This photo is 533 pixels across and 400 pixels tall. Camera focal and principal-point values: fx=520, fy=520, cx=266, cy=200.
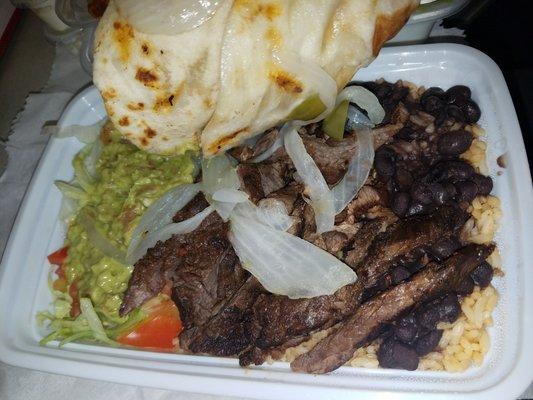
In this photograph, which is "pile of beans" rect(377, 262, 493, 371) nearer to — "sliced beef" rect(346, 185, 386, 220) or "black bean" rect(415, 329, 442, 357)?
"black bean" rect(415, 329, 442, 357)

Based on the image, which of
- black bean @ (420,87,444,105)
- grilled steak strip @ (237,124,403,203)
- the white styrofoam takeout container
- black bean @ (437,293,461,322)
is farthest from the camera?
black bean @ (420,87,444,105)

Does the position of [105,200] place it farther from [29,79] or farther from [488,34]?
[488,34]

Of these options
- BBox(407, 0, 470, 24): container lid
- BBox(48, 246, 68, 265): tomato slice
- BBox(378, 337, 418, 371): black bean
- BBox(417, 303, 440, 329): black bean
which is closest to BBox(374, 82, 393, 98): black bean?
BBox(407, 0, 470, 24): container lid

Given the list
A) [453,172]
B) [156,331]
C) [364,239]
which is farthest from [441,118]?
[156,331]

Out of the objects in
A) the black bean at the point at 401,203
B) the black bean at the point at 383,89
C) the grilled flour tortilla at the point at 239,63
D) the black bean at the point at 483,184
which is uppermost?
the grilled flour tortilla at the point at 239,63

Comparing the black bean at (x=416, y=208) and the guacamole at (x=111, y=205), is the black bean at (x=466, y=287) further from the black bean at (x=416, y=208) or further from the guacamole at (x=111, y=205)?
the guacamole at (x=111, y=205)

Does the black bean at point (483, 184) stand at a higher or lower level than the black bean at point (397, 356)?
higher

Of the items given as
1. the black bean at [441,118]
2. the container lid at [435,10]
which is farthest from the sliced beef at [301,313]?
the container lid at [435,10]
